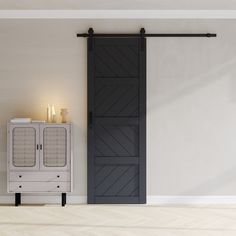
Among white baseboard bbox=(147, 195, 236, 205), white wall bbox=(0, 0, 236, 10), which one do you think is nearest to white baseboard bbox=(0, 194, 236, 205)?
white baseboard bbox=(147, 195, 236, 205)

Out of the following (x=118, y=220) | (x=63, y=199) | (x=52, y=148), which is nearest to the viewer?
(x=118, y=220)

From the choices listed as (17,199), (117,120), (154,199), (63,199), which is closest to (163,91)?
(117,120)

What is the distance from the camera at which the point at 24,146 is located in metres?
5.89

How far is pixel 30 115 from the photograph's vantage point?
6281 millimetres

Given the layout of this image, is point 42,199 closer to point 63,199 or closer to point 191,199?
point 63,199

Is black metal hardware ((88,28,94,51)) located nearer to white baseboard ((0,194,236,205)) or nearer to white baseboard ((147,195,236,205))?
white baseboard ((0,194,236,205))

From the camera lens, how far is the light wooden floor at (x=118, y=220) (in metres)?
4.74

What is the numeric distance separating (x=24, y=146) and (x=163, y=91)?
2.10 meters

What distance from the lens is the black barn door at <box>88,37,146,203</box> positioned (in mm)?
6215

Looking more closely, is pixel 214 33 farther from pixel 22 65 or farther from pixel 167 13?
pixel 22 65

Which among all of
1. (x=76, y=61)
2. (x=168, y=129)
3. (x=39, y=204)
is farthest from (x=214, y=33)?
(x=39, y=204)

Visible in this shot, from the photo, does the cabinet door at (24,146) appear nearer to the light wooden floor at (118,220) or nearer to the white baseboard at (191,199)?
the light wooden floor at (118,220)

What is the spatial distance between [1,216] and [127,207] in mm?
1681

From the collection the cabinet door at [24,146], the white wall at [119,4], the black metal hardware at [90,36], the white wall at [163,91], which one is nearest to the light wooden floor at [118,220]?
the white wall at [163,91]
